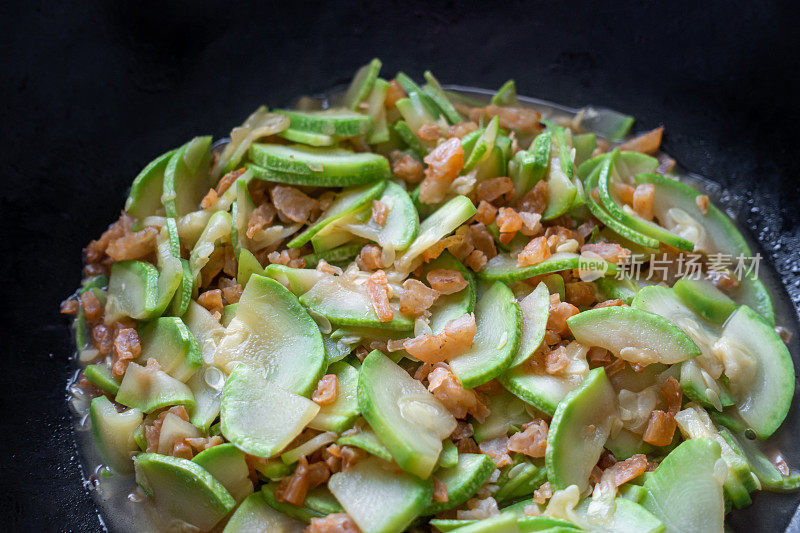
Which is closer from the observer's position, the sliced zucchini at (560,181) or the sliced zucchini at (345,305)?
the sliced zucchini at (345,305)

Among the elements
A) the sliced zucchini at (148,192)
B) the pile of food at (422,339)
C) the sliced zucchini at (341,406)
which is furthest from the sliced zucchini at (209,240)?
the sliced zucchini at (341,406)

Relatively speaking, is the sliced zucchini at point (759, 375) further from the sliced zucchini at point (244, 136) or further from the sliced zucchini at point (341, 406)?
the sliced zucchini at point (244, 136)

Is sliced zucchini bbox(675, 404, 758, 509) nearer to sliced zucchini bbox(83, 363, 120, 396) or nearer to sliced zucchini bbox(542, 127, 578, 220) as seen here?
sliced zucchini bbox(542, 127, 578, 220)

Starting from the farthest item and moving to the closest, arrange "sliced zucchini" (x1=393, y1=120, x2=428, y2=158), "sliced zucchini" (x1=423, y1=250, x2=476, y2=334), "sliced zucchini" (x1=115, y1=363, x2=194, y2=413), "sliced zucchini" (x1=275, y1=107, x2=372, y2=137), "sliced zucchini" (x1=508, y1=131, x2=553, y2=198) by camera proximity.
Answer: "sliced zucchini" (x1=393, y1=120, x2=428, y2=158), "sliced zucchini" (x1=275, y1=107, x2=372, y2=137), "sliced zucchini" (x1=508, y1=131, x2=553, y2=198), "sliced zucchini" (x1=423, y1=250, x2=476, y2=334), "sliced zucchini" (x1=115, y1=363, x2=194, y2=413)

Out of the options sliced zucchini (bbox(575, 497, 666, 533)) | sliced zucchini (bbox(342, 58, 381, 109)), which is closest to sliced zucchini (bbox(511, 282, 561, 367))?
sliced zucchini (bbox(575, 497, 666, 533))

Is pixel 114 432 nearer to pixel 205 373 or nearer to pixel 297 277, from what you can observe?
pixel 205 373

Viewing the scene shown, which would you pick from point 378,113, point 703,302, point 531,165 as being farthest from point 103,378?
point 703,302

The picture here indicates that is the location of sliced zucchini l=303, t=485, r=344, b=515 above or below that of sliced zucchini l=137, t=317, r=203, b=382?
below

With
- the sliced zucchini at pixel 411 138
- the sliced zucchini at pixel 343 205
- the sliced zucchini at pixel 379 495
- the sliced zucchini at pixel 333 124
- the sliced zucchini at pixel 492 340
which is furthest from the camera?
the sliced zucchini at pixel 411 138
